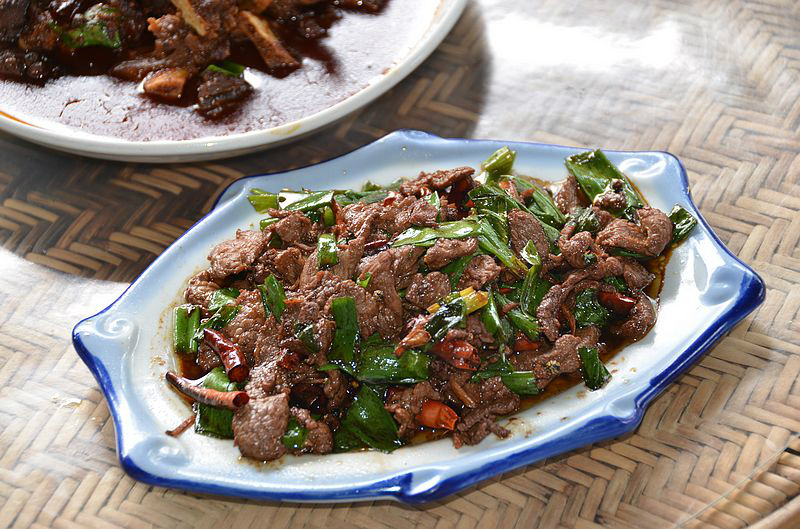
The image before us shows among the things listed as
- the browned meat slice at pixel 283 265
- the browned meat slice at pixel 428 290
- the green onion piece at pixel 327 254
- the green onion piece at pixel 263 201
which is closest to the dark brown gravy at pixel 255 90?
the green onion piece at pixel 263 201

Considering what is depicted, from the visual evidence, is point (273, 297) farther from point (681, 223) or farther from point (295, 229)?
point (681, 223)

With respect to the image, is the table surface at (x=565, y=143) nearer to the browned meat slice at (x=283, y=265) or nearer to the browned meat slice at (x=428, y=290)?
the browned meat slice at (x=428, y=290)

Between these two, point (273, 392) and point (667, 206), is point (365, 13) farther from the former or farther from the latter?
point (273, 392)

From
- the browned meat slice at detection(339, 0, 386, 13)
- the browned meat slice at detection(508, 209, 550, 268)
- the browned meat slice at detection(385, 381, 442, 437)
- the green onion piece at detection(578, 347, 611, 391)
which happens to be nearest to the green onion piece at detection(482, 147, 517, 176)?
the browned meat slice at detection(508, 209, 550, 268)

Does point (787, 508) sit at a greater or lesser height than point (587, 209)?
lesser

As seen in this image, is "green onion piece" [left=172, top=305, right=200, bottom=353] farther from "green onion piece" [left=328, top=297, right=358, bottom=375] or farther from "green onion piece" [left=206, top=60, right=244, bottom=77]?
"green onion piece" [left=206, top=60, right=244, bottom=77]

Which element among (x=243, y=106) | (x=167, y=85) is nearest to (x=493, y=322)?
(x=243, y=106)

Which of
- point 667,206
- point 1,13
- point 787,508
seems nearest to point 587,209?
point 667,206

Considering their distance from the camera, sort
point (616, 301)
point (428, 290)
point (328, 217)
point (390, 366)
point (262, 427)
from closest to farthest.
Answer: point (262, 427), point (390, 366), point (428, 290), point (616, 301), point (328, 217)
